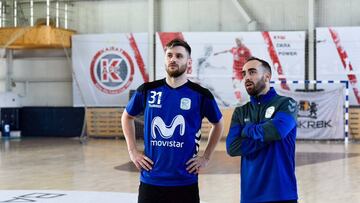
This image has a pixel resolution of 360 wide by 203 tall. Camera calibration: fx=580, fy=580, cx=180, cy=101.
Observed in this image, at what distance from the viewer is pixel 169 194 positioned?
427cm

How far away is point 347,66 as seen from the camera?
2019cm

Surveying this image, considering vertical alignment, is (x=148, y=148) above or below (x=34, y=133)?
above

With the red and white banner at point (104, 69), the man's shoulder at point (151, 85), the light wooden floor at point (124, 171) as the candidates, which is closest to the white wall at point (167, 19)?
the red and white banner at point (104, 69)

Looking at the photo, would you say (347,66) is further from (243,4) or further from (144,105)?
(144,105)

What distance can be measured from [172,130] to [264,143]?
699 millimetres

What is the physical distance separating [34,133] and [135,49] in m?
5.65

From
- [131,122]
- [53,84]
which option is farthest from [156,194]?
[53,84]

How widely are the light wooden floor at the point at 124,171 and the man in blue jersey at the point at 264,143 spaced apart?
14.5 ft

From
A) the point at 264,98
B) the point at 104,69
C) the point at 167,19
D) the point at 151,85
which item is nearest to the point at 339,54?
the point at 167,19

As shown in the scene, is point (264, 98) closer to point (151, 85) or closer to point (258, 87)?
point (258, 87)

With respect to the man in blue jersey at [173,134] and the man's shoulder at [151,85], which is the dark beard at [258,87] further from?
the man's shoulder at [151,85]

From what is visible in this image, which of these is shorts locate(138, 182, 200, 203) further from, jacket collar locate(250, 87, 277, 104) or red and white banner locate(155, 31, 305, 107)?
red and white banner locate(155, 31, 305, 107)

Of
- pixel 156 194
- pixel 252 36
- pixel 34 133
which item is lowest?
pixel 34 133

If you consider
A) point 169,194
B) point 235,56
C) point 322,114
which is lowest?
point 322,114
